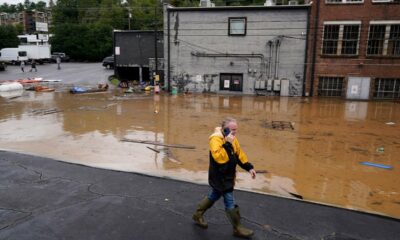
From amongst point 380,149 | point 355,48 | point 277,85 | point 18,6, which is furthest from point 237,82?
point 18,6

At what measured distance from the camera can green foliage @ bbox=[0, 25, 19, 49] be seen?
68.1 m

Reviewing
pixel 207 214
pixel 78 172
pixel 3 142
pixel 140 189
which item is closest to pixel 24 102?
pixel 3 142

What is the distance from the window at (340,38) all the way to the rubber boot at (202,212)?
23.4 meters

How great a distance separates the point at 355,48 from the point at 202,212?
23.8 m

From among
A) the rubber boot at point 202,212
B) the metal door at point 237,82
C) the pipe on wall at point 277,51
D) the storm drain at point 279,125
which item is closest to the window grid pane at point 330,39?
the pipe on wall at point 277,51

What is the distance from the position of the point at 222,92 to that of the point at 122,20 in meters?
57.3

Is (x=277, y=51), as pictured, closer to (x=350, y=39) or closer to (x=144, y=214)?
(x=350, y=39)

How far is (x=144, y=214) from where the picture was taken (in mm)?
6023

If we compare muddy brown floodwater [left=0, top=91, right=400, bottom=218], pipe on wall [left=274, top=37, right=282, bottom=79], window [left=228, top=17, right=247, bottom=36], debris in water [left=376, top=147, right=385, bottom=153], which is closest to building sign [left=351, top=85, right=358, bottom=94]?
muddy brown floodwater [left=0, top=91, right=400, bottom=218]

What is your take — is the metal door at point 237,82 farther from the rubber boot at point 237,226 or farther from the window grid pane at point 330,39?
the rubber boot at point 237,226

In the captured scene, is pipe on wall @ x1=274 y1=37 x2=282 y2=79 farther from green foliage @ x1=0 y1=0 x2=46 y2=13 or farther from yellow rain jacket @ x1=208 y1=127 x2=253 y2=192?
green foliage @ x1=0 y1=0 x2=46 y2=13

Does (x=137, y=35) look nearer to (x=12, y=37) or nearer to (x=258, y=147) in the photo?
(x=258, y=147)

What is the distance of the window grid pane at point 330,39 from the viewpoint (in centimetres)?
2558

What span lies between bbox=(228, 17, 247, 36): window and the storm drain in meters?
13.0
